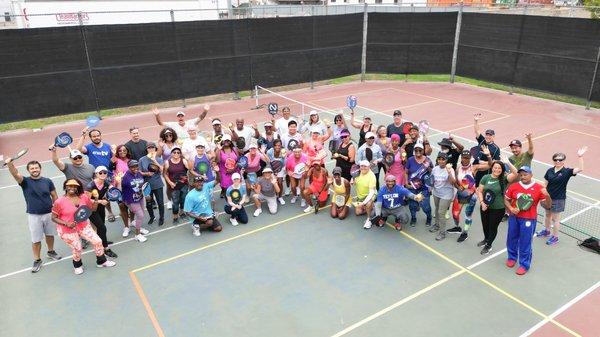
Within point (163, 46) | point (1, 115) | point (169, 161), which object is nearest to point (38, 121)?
point (1, 115)

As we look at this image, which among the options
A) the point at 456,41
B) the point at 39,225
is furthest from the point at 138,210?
the point at 456,41

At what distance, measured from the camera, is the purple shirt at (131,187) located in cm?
907

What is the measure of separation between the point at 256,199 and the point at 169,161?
2.31 metres

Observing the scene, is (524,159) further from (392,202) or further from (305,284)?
(305,284)

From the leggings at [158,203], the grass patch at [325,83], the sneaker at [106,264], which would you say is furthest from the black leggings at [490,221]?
the grass patch at [325,83]

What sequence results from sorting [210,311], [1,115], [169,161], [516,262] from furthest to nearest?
1. [1,115]
2. [169,161]
3. [516,262]
4. [210,311]

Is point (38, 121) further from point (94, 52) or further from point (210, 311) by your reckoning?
point (210, 311)

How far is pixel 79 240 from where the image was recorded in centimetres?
838

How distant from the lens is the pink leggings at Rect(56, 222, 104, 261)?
809 centimetres

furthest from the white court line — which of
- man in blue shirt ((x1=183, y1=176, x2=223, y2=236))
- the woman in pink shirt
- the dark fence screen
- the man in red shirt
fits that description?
the dark fence screen

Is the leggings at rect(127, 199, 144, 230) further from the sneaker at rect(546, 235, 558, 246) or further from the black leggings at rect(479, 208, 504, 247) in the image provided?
the sneaker at rect(546, 235, 558, 246)

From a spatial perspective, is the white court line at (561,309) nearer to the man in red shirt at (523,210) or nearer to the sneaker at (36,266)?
the man in red shirt at (523,210)

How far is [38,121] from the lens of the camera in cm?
1895

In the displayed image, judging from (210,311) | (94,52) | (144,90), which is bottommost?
(210,311)
